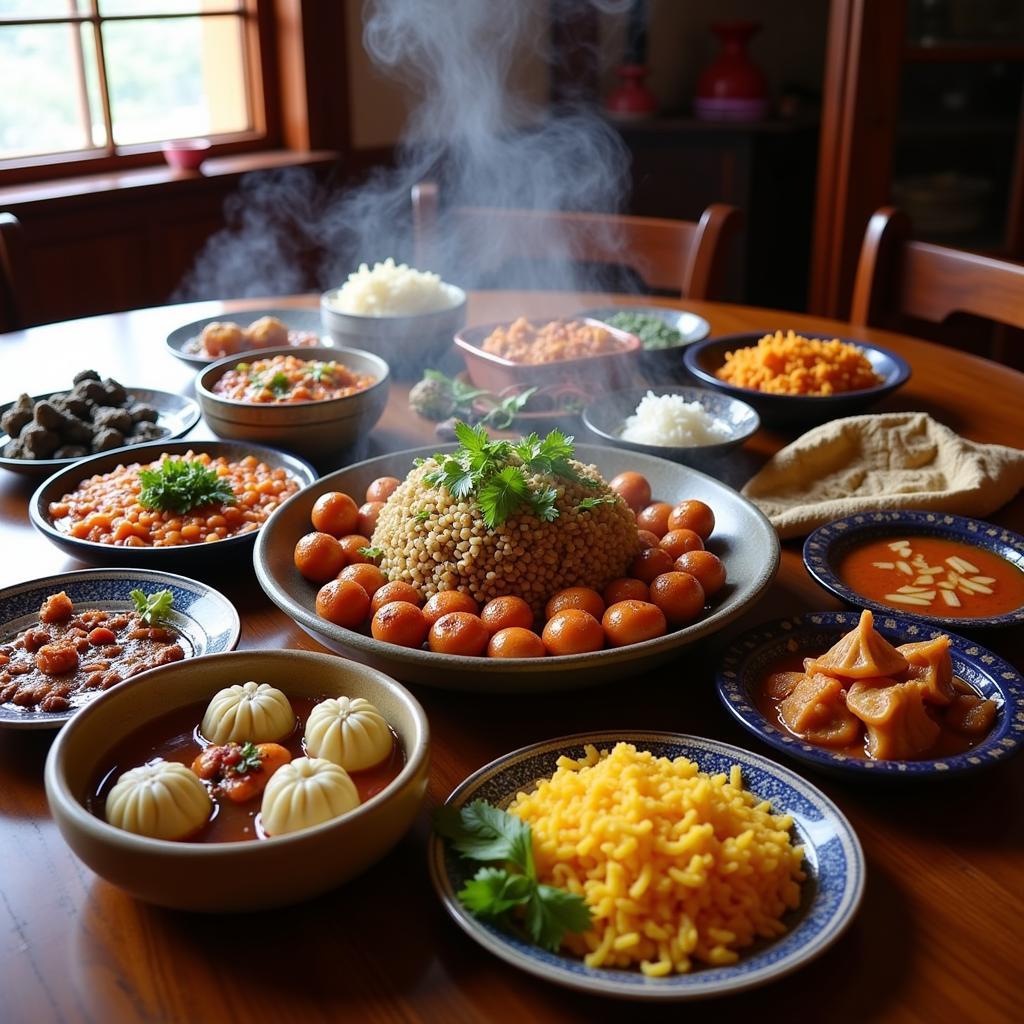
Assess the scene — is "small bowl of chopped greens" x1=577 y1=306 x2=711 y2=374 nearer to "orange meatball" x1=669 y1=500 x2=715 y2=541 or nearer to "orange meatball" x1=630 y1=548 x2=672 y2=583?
"orange meatball" x1=669 y1=500 x2=715 y2=541

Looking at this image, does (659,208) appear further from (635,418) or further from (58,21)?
(635,418)

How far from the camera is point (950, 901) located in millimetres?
982

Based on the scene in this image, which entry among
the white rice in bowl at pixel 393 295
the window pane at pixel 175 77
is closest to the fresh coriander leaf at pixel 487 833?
the white rice in bowl at pixel 393 295

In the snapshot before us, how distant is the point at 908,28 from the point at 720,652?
3583 millimetres

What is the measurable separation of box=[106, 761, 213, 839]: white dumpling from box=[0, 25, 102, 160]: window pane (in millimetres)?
3783

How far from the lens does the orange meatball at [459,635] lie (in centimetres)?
120

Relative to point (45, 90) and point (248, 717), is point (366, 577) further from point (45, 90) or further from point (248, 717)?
point (45, 90)

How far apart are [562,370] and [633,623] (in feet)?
3.08

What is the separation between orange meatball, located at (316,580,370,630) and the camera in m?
1.29

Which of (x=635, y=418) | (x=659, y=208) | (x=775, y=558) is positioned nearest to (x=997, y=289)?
(x=635, y=418)

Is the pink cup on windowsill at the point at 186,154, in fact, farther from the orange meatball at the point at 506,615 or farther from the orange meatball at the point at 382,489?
the orange meatball at the point at 506,615

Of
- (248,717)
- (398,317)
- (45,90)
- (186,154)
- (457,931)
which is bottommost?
(457,931)

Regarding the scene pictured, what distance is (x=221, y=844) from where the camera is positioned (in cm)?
93

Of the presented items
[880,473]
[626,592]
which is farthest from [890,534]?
[626,592]
